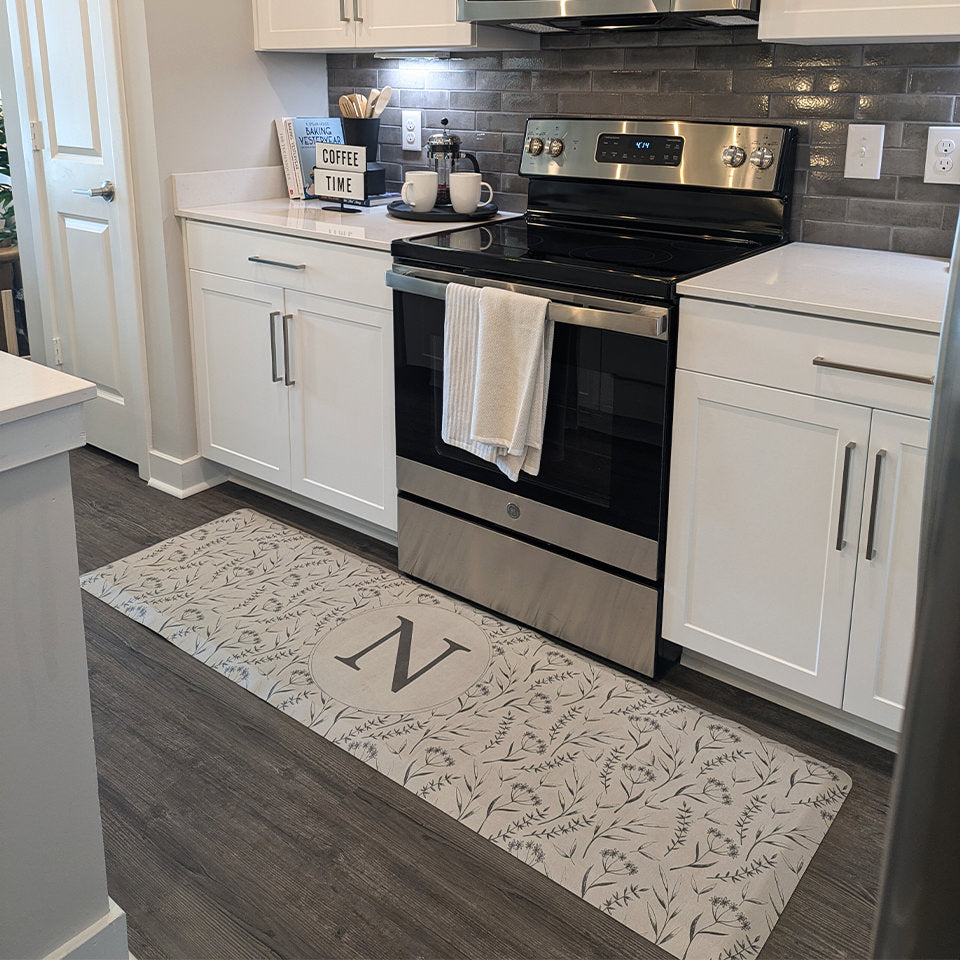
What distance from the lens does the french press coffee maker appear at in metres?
2.93

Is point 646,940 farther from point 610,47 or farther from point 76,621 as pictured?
point 610,47

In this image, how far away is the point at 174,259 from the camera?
10.3ft

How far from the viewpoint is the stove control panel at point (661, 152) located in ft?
7.80

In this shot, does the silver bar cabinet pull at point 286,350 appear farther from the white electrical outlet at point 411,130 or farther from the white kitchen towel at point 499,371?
the white electrical outlet at point 411,130

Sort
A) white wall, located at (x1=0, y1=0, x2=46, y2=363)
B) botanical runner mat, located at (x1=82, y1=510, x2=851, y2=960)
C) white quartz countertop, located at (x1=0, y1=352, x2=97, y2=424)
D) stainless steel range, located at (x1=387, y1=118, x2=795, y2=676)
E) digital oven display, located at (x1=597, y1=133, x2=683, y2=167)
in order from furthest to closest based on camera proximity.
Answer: white wall, located at (x1=0, y1=0, x2=46, y2=363), digital oven display, located at (x1=597, y1=133, x2=683, y2=167), stainless steel range, located at (x1=387, y1=118, x2=795, y2=676), botanical runner mat, located at (x1=82, y1=510, x2=851, y2=960), white quartz countertop, located at (x1=0, y1=352, x2=97, y2=424)

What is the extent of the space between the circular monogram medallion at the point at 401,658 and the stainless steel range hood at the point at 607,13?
150 cm

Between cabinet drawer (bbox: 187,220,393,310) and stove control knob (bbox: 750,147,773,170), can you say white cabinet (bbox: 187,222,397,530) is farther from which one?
stove control knob (bbox: 750,147,773,170)

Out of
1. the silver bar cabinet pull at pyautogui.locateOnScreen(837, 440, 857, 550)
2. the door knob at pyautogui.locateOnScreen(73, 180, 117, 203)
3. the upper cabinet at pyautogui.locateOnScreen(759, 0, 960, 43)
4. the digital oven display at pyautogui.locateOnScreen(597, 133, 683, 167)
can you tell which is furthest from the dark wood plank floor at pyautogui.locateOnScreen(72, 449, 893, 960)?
the door knob at pyautogui.locateOnScreen(73, 180, 117, 203)

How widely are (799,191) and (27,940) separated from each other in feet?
7.28

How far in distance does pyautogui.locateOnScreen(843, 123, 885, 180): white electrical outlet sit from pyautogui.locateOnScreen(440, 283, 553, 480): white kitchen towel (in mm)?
819

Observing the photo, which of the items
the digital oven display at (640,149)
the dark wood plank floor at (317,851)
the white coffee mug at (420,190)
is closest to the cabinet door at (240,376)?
the white coffee mug at (420,190)

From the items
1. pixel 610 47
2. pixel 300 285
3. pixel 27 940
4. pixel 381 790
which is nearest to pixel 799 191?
pixel 610 47

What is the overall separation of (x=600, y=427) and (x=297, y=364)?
3.58ft

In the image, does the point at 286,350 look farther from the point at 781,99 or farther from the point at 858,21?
the point at 858,21
